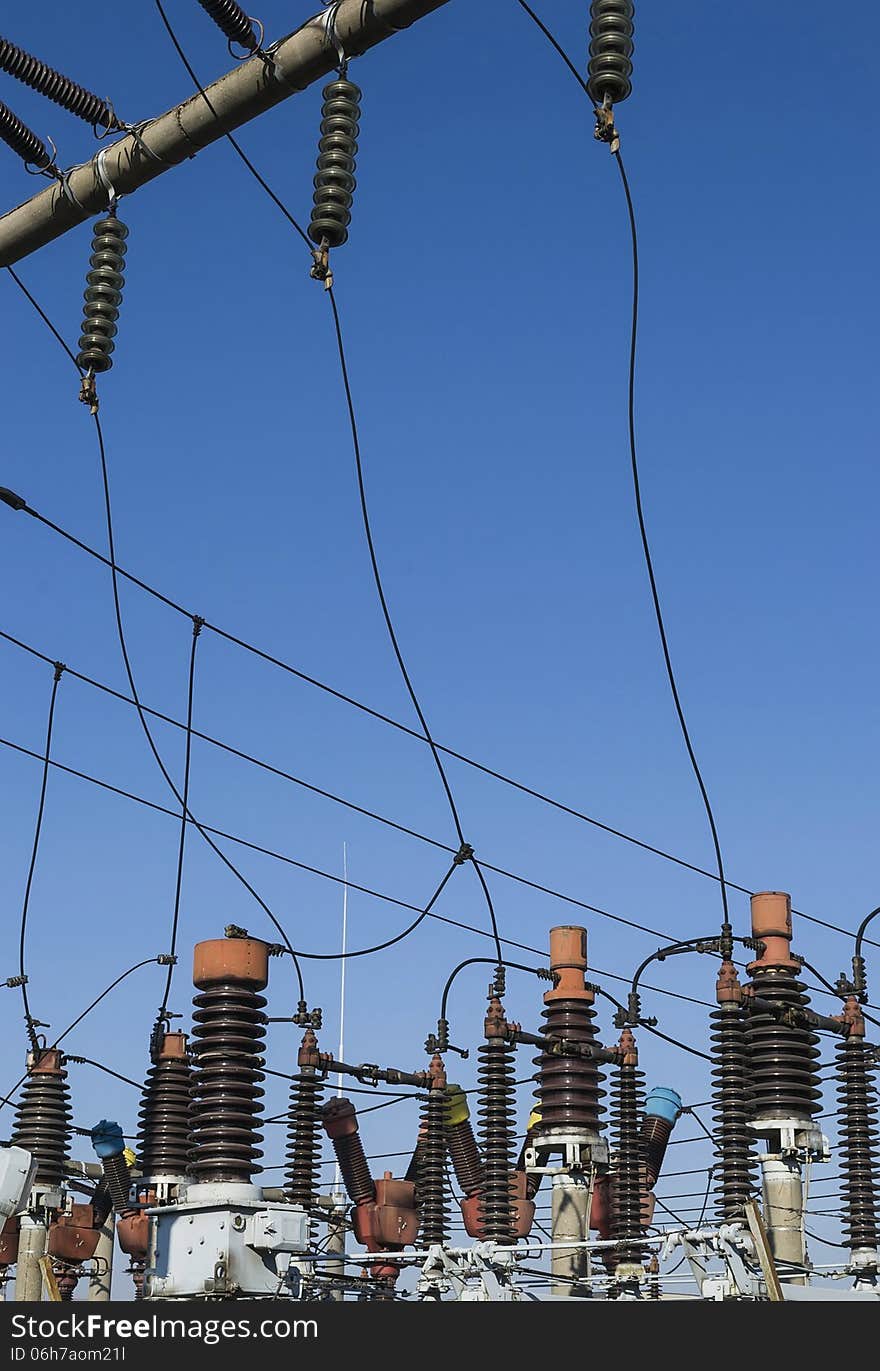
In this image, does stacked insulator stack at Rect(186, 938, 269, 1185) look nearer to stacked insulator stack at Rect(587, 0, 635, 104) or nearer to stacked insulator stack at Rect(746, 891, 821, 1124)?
stacked insulator stack at Rect(746, 891, 821, 1124)

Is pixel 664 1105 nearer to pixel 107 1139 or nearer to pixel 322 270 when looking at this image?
pixel 107 1139

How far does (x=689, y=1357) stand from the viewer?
253 inches

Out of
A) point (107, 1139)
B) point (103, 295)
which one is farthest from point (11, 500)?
point (107, 1139)

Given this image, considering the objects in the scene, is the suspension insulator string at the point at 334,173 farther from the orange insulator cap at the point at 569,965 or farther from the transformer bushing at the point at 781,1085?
the orange insulator cap at the point at 569,965

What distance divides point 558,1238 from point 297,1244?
5.85 metres

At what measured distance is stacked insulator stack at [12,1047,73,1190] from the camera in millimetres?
17000

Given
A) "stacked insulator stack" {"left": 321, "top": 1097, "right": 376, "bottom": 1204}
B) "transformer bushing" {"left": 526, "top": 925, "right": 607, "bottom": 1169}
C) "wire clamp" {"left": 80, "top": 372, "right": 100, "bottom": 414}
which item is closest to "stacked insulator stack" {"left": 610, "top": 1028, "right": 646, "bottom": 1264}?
"transformer bushing" {"left": 526, "top": 925, "right": 607, "bottom": 1169}

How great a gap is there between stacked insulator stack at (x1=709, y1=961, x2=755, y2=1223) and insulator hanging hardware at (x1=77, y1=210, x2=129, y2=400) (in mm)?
7498

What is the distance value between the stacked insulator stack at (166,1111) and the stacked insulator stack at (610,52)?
441 inches

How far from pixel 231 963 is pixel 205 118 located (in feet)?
15.5

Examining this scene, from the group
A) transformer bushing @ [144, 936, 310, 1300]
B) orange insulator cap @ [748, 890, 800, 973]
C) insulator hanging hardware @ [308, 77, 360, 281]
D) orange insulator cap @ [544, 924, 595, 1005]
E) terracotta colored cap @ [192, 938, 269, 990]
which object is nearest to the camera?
insulator hanging hardware @ [308, 77, 360, 281]

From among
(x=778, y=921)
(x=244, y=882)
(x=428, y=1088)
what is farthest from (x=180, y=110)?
(x=428, y=1088)

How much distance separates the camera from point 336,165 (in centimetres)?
761

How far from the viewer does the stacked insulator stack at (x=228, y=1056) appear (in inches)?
371
